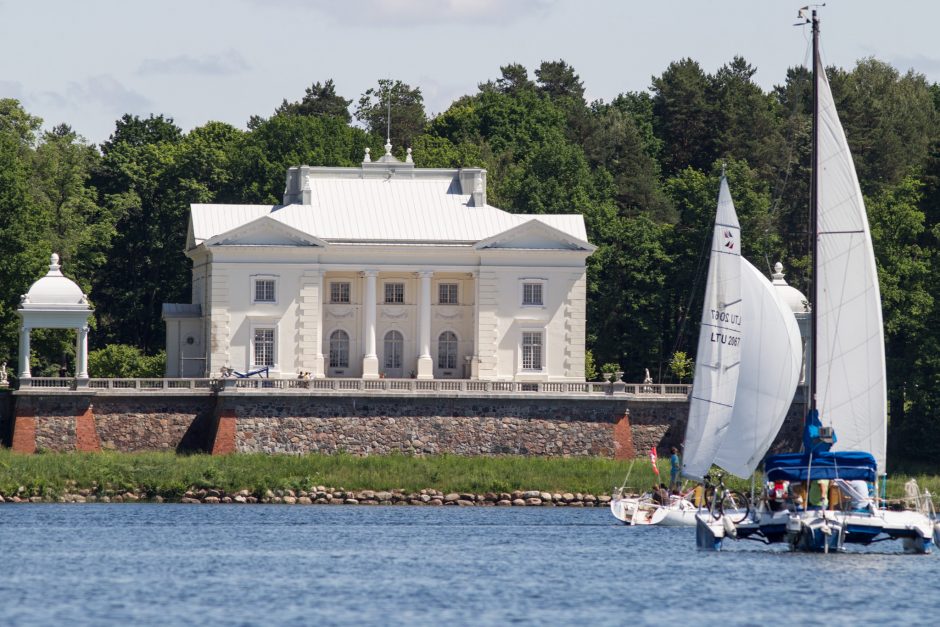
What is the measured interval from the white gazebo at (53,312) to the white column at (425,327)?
13663 mm

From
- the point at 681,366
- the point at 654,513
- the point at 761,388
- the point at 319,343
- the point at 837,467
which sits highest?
the point at 319,343

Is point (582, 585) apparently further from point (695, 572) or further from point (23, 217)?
point (23, 217)

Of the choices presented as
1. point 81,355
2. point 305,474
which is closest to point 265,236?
point 81,355

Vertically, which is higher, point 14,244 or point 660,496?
point 14,244

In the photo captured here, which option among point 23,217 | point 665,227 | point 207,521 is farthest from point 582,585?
point 665,227

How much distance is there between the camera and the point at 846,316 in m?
59.7

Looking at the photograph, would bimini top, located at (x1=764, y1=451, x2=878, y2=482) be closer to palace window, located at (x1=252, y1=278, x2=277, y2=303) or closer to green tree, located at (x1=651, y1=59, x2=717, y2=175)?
palace window, located at (x1=252, y1=278, x2=277, y2=303)

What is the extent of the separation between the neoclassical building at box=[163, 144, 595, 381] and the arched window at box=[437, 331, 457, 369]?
0.14ft

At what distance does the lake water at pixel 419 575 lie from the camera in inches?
1916

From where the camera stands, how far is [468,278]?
9688cm

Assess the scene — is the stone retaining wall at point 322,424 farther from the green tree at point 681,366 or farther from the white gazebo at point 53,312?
the green tree at point 681,366

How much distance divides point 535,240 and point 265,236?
10869 millimetres

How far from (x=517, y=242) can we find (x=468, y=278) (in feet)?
10.3

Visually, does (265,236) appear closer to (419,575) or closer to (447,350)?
(447,350)
